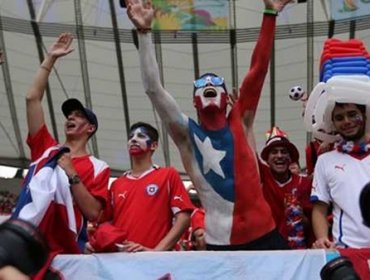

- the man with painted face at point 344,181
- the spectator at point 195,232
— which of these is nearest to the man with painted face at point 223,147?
the man with painted face at point 344,181

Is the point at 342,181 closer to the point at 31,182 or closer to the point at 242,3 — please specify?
the point at 31,182

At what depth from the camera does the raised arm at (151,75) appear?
145 inches

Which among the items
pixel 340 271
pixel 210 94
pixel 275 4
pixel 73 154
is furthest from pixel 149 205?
pixel 340 271

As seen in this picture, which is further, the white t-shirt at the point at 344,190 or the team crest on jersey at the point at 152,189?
the team crest on jersey at the point at 152,189

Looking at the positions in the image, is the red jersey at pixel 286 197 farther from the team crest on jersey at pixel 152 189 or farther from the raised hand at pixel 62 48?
the raised hand at pixel 62 48

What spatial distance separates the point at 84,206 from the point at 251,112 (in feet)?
2.97

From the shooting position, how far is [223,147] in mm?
3674

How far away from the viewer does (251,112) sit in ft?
12.5

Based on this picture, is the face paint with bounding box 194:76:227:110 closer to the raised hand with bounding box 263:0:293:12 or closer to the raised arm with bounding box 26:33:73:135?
the raised hand with bounding box 263:0:293:12

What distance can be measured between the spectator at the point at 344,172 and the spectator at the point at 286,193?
22.2 inches

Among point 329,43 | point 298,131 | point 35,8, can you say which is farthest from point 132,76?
point 329,43

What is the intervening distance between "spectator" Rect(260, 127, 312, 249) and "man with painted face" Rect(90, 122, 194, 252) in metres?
0.55

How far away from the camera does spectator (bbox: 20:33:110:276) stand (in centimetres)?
347

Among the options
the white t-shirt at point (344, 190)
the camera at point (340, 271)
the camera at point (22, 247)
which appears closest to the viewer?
the camera at point (22, 247)
